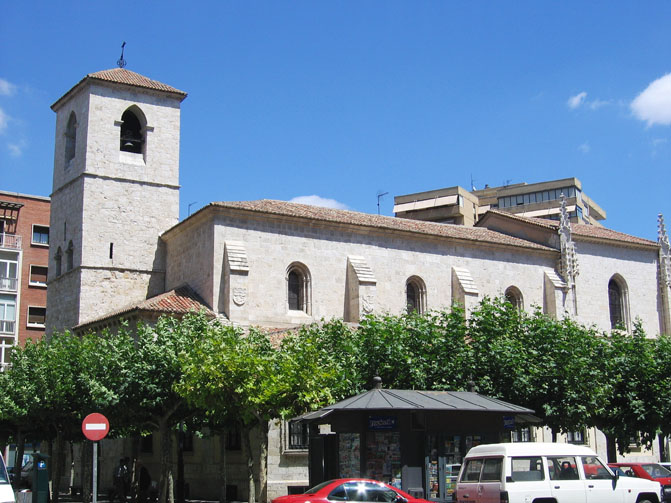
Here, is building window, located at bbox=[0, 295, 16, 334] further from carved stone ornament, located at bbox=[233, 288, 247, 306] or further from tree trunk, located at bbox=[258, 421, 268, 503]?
tree trunk, located at bbox=[258, 421, 268, 503]

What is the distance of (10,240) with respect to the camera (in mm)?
51812

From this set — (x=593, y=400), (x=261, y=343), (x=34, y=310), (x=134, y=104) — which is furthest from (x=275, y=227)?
(x=34, y=310)

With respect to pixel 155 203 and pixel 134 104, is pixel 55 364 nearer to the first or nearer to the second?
pixel 155 203

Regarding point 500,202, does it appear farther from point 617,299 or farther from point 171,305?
point 171,305

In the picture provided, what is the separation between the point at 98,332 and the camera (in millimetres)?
33750

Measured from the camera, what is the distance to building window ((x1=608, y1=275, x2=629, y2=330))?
4441cm

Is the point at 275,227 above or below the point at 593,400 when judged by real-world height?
above

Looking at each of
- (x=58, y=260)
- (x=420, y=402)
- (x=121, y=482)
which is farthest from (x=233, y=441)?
(x=58, y=260)

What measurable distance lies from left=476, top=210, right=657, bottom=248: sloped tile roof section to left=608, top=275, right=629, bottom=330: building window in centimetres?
219

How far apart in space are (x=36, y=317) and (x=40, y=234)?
5.81m

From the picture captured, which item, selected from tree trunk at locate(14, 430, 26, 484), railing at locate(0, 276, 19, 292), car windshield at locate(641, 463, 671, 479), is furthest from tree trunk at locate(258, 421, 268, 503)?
railing at locate(0, 276, 19, 292)

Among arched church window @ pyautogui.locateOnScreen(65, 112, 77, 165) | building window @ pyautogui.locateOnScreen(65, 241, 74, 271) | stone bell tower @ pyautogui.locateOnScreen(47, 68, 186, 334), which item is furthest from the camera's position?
arched church window @ pyautogui.locateOnScreen(65, 112, 77, 165)

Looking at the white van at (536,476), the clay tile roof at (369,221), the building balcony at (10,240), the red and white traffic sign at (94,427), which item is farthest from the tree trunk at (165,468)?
the building balcony at (10,240)

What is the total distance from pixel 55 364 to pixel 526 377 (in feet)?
48.2
